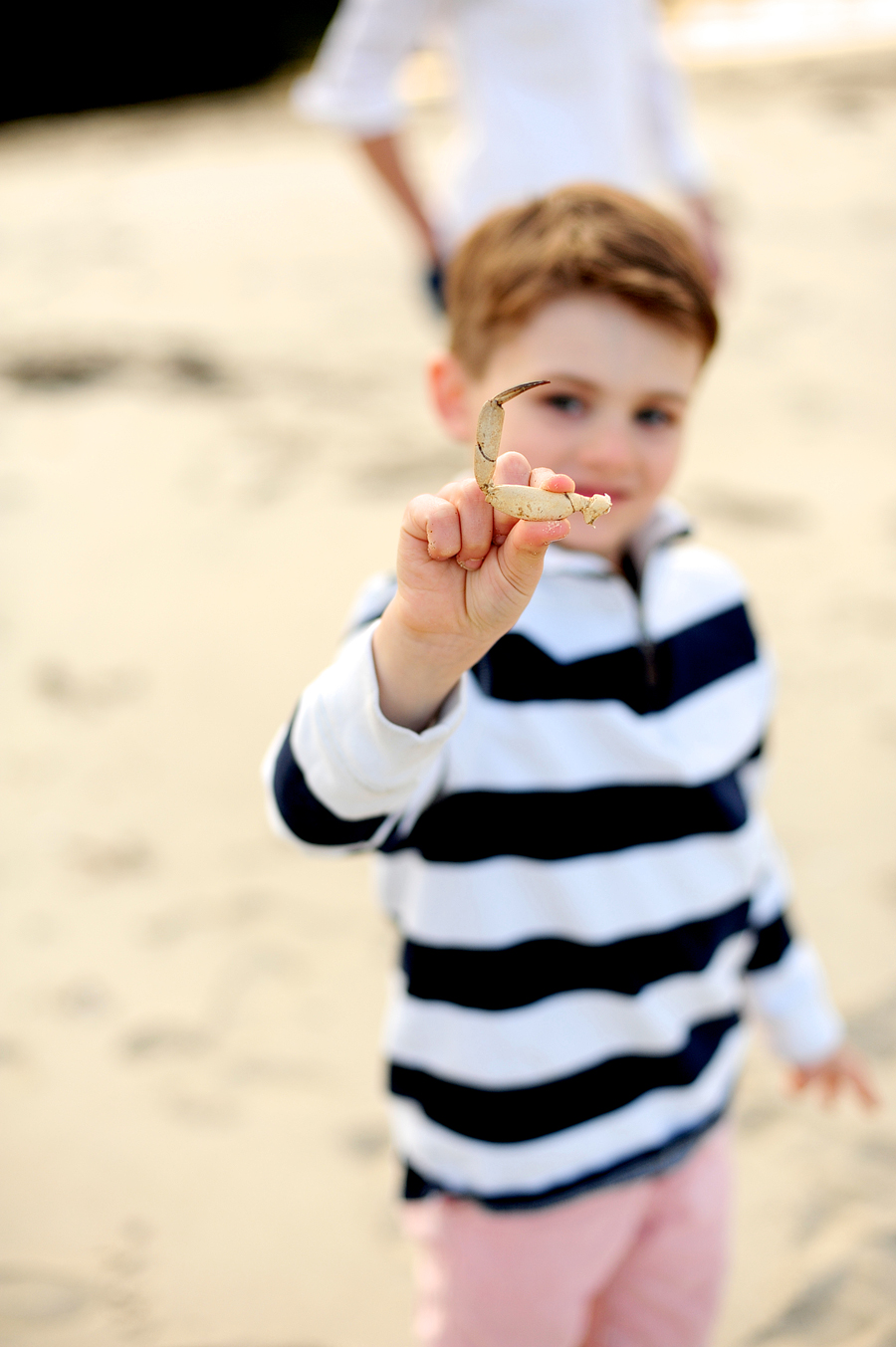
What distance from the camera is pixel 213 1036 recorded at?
7.22ft

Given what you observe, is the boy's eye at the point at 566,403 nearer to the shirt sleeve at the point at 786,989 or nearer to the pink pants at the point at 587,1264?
the shirt sleeve at the point at 786,989

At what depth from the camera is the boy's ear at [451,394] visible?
1326 millimetres

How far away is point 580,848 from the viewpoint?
4.05 ft

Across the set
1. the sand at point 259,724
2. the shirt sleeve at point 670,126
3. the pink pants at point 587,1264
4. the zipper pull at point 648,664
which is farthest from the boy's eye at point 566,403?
the shirt sleeve at point 670,126

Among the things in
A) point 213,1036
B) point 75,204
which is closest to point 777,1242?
point 213,1036

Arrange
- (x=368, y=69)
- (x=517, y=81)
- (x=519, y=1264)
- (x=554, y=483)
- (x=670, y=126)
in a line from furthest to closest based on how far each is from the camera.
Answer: (x=670, y=126)
(x=368, y=69)
(x=517, y=81)
(x=519, y=1264)
(x=554, y=483)

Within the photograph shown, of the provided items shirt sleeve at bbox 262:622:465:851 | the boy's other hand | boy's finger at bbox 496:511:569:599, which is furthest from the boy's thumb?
the boy's other hand

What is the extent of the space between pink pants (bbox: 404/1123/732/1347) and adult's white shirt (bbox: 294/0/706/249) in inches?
67.6

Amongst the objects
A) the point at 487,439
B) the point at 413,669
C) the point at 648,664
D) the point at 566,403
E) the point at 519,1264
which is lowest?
the point at 519,1264

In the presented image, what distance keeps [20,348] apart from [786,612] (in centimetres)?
333

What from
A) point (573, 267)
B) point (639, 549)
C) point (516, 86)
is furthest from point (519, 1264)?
point (516, 86)

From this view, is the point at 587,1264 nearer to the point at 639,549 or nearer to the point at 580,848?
the point at 580,848

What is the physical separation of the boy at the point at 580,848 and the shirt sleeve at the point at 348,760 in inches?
1.1

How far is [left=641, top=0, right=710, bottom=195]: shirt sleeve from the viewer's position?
251 cm
